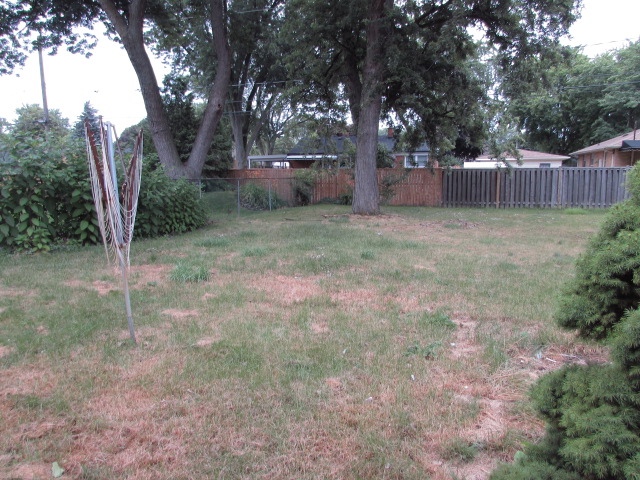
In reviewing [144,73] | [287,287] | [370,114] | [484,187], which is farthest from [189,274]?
[484,187]

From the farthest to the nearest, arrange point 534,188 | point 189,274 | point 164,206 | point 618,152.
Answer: point 618,152 → point 534,188 → point 164,206 → point 189,274

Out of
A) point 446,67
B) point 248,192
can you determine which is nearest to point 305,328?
point 446,67

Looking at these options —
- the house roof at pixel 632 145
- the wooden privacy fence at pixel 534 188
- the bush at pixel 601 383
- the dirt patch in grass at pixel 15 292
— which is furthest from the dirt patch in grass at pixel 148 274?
the house roof at pixel 632 145

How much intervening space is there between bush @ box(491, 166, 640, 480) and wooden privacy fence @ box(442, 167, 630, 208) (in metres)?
16.5

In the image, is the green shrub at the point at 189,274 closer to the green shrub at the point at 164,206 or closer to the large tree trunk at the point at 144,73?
the green shrub at the point at 164,206

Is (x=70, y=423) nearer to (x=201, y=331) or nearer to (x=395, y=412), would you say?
(x=201, y=331)

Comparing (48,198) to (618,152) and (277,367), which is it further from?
(618,152)

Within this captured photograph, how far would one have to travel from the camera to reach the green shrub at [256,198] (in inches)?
698

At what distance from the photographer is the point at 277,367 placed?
136 inches

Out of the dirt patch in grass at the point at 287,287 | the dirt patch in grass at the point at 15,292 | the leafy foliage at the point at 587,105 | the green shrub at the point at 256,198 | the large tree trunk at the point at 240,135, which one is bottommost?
the dirt patch in grass at the point at 287,287

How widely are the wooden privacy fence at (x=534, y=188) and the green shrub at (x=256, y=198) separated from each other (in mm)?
7721

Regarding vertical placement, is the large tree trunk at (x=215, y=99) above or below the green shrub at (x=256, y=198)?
above

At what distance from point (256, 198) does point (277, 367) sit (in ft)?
48.8

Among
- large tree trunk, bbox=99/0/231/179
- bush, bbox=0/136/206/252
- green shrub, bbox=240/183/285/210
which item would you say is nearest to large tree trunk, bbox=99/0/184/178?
large tree trunk, bbox=99/0/231/179
